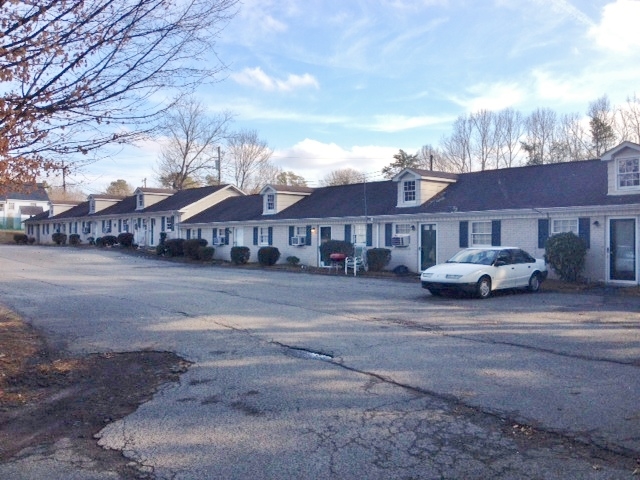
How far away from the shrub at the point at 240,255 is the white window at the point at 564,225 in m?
17.9

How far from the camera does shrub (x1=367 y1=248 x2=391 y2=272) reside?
2694 cm

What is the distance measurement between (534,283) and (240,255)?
63.1 ft

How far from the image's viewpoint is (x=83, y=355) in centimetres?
955

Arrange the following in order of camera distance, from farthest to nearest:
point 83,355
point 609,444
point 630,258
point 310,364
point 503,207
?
1. point 503,207
2. point 630,258
3. point 83,355
4. point 310,364
5. point 609,444

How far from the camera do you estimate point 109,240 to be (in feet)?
165

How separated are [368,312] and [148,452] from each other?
891 cm

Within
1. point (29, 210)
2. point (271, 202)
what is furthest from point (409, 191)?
point (29, 210)

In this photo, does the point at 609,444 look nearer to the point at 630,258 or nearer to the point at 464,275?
the point at 464,275

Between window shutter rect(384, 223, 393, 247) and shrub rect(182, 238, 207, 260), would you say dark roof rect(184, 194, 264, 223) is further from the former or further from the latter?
window shutter rect(384, 223, 393, 247)

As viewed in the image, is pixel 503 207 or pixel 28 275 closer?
pixel 503 207

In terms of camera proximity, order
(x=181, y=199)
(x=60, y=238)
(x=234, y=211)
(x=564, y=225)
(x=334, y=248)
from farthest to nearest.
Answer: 1. (x=60, y=238)
2. (x=181, y=199)
3. (x=234, y=211)
4. (x=334, y=248)
5. (x=564, y=225)

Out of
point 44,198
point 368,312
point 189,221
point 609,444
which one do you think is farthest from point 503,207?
point 44,198

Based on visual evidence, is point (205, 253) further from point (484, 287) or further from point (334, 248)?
point (484, 287)

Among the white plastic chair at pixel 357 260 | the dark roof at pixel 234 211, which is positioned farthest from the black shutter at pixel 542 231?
the dark roof at pixel 234 211
